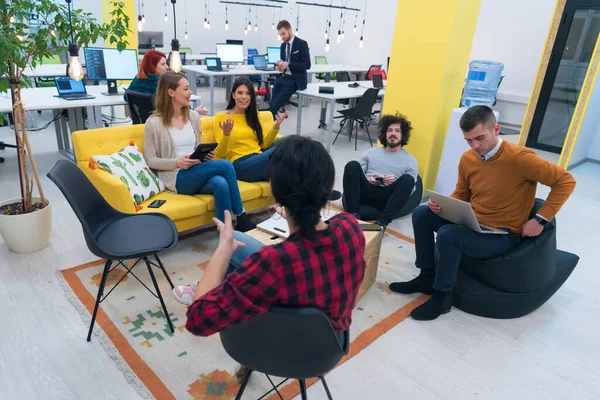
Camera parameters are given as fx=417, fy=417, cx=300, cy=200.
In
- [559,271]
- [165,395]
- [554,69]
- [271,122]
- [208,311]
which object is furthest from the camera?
[554,69]

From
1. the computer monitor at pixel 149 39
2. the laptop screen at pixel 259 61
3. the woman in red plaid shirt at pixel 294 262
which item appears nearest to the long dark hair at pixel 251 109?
the woman in red plaid shirt at pixel 294 262

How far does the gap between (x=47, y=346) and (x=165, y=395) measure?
2.33 ft

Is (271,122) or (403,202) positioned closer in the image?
(403,202)

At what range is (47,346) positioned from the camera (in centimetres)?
206

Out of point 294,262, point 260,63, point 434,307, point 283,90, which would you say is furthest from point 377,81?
point 294,262

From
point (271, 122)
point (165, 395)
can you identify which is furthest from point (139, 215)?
point (271, 122)

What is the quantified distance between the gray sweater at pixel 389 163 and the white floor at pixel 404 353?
1.24 meters

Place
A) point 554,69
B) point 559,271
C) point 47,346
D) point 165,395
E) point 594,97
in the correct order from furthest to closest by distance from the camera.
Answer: point 554,69, point 594,97, point 559,271, point 47,346, point 165,395

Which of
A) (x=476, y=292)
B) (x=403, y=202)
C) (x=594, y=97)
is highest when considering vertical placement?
(x=594, y=97)

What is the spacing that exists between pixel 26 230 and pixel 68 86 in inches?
88.1

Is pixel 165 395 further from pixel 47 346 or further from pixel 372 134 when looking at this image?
pixel 372 134

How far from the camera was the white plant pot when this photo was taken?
8.87 feet

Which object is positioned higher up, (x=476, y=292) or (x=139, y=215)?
(x=139, y=215)

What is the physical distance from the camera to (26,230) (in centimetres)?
276
